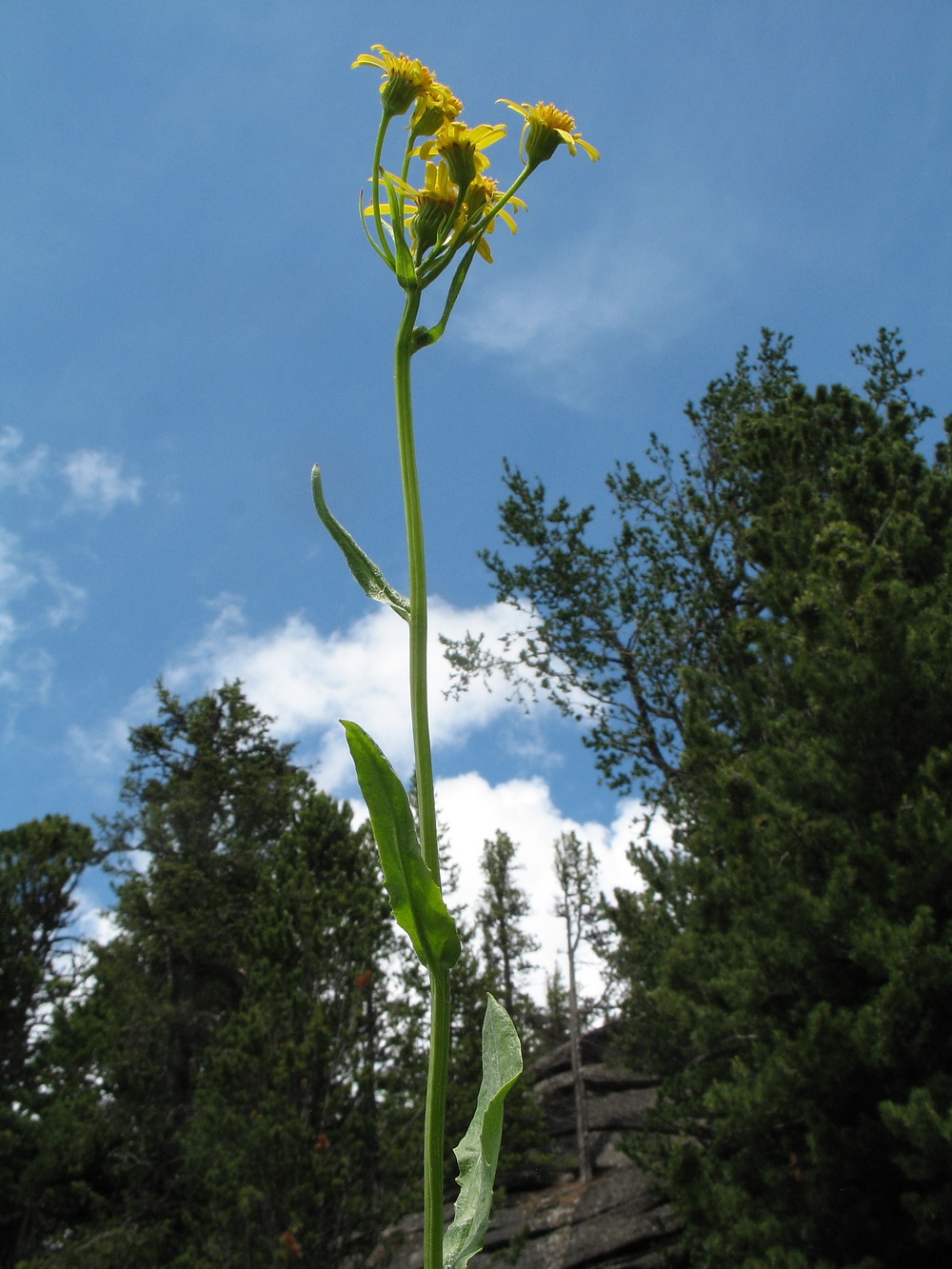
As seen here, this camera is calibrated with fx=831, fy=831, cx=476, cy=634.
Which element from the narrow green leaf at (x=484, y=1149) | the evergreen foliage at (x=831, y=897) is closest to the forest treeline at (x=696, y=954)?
the evergreen foliage at (x=831, y=897)

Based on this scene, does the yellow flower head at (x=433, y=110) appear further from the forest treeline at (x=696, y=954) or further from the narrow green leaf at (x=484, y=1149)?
the forest treeline at (x=696, y=954)

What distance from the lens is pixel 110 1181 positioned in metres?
14.4

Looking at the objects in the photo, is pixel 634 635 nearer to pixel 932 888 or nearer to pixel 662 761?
pixel 662 761

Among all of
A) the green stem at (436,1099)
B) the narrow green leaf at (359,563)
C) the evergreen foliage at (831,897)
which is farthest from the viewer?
the evergreen foliage at (831,897)

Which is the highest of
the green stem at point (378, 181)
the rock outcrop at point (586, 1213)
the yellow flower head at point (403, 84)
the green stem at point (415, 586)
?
the yellow flower head at point (403, 84)

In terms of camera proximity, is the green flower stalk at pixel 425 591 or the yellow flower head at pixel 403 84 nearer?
the green flower stalk at pixel 425 591

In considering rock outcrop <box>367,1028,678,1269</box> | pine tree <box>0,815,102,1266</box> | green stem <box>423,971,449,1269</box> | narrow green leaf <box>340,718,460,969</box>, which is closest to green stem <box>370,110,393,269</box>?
narrow green leaf <box>340,718,460,969</box>

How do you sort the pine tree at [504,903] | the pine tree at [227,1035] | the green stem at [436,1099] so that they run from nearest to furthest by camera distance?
the green stem at [436,1099] → the pine tree at [227,1035] → the pine tree at [504,903]

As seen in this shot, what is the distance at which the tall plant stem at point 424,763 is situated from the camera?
0.70 meters

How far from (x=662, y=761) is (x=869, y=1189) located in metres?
6.38

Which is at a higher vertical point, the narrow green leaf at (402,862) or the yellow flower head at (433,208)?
the yellow flower head at (433,208)

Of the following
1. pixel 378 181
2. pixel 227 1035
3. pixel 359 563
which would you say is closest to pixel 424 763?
pixel 359 563

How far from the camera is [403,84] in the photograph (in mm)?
978

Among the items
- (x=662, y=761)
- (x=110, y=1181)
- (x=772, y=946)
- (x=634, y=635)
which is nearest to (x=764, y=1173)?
(x=772, y=946)
